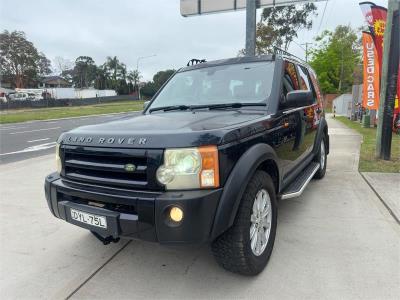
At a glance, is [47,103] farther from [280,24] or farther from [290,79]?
[290,79]

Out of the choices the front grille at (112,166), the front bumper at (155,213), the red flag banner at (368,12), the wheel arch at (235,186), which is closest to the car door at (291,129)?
the wheel arch at (235,186)

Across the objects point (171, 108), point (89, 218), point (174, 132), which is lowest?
point (89, 218)

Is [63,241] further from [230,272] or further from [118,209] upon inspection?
[230,272]

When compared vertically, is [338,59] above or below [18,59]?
below

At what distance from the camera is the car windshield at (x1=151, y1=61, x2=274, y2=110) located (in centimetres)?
352

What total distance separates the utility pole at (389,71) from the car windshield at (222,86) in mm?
4262

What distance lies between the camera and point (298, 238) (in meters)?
3.44

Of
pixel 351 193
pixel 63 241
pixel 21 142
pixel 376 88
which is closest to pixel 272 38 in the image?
pixel 376 88

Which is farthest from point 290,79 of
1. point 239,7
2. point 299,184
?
point 239,7

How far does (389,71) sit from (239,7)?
4.11 meters

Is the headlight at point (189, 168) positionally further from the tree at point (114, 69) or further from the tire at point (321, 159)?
the tree at point (114, 69)

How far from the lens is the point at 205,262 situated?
3000 mm

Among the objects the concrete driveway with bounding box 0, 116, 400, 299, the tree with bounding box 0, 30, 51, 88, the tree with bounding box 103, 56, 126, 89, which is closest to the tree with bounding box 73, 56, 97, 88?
the tree with bounding box 103, 56, 126, 89

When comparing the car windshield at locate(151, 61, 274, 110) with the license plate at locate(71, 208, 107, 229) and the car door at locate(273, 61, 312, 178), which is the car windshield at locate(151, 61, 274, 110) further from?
the license plate at locate(71, 208, 107, 229)
